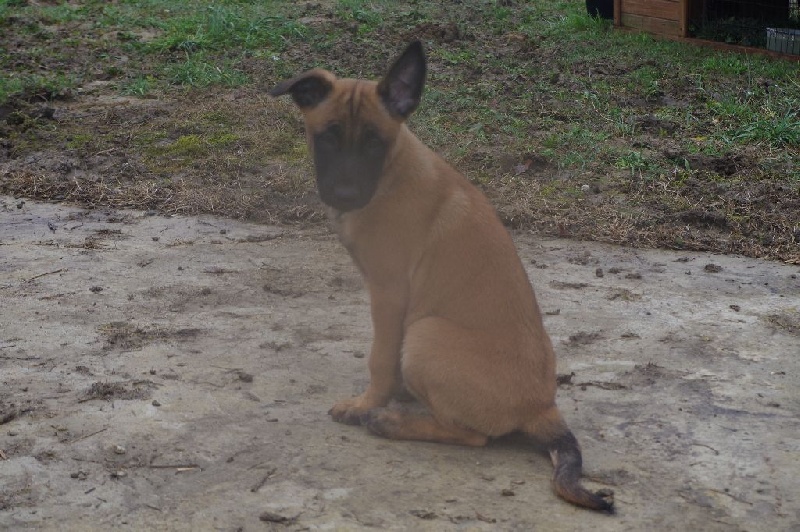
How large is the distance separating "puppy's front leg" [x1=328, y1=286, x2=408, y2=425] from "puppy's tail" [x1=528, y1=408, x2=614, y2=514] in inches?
30.2

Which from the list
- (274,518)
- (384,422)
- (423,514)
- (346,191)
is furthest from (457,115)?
(274,518)

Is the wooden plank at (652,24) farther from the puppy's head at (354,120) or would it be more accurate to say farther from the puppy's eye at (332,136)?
the puppy's eye at (332,136)

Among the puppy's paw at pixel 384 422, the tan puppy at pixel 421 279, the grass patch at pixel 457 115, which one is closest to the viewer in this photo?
the tan puppy at pixel 421 279

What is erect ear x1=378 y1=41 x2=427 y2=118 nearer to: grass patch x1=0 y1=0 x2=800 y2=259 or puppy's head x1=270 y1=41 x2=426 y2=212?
puppy's head x1=270 y1=41 x2=426 y2=212

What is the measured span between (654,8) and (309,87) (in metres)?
10.7

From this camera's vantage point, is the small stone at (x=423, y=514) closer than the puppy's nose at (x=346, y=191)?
Yes

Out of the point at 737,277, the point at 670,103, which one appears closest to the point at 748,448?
the point at 737,277

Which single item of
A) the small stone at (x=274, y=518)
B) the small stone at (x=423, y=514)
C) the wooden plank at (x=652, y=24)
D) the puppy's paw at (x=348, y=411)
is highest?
the wooden plank at (x=652, y=24)

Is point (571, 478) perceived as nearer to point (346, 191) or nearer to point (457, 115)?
point (346, 191)

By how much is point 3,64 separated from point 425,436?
30.5ft

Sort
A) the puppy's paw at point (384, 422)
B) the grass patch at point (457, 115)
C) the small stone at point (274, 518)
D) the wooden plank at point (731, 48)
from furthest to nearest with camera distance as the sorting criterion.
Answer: the wooden plank at point (731, 48)
the grass patch at point (457, 115)
the puppy's paw at point (384, 422)
the small stone at point (274, 518)

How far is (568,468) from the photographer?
3.98m

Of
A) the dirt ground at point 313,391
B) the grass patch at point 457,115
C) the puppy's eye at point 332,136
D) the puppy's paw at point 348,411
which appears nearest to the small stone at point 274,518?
the dirt ground at point 313,391

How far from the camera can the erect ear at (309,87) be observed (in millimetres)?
4590
